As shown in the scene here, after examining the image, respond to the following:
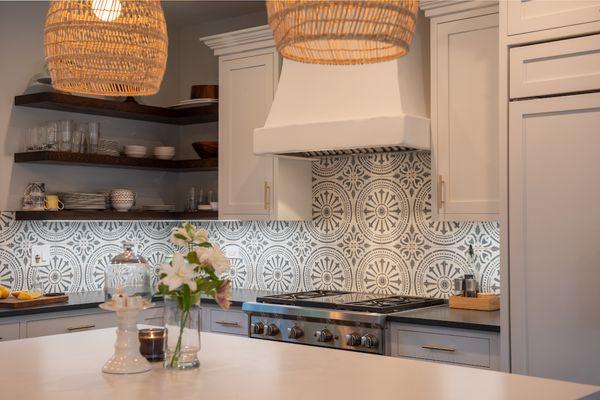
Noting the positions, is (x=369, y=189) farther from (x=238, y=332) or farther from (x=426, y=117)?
(x=238, y=332)

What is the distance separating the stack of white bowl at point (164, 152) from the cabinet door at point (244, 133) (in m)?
0.47

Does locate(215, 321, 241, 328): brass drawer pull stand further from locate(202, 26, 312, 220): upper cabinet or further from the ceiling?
the ceiling

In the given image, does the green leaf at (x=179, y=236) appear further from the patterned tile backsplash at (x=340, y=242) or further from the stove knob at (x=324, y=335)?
the patterned tile backsplash at (x=340, y=242)

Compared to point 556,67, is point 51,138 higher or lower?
lower

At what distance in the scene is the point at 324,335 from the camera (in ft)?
13.3

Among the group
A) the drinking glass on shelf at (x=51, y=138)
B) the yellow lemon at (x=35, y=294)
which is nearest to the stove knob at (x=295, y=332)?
the yellow lemon at (x=35, y=294)

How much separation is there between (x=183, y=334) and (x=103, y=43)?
90cm

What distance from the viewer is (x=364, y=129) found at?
4.08m

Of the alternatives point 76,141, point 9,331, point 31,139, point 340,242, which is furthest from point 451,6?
point 9,331

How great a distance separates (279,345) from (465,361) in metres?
1.07

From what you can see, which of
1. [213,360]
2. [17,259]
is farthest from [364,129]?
[17,259]

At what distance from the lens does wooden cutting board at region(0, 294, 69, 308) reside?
418 cm

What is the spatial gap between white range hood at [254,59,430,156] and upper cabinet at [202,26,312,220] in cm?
22

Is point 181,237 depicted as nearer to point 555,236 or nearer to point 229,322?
point 555,236
